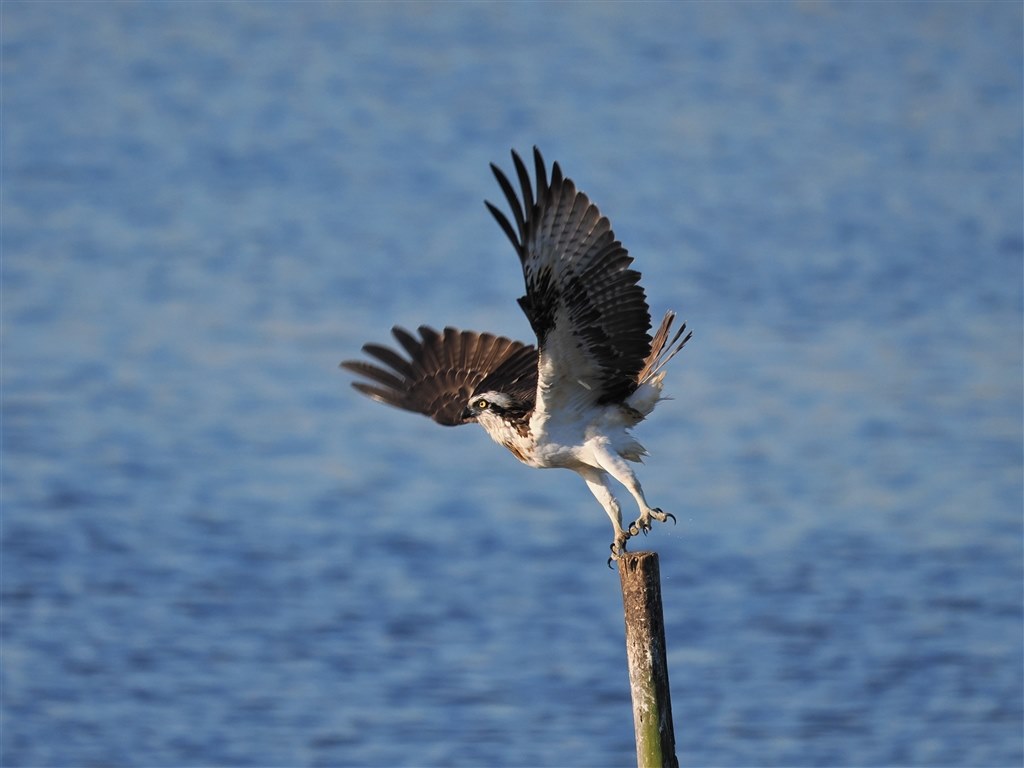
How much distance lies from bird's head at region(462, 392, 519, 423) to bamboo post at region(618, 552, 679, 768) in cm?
135

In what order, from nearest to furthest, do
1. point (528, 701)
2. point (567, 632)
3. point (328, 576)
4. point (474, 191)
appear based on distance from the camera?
point (528, 701), point (567, 632), point (328, 576), point (474, 191)

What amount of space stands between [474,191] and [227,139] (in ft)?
12.8

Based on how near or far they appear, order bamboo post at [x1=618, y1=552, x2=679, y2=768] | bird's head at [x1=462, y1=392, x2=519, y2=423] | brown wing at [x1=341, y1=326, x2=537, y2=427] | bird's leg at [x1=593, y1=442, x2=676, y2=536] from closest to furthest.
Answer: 1. bamboo post at [x1=618, y1=552, x2=679, y2=768]
2. bird's leg at [x1=593, y1=442, x2=676, y2=536]
3. bird's head at [x1=462, y1=392, x2=519, y2=423]
4. brown wing at [x1=341, y1=326, x2=537, y2=427]

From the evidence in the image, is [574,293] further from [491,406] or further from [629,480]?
[491,406]

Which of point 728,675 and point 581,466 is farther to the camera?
point 728,675

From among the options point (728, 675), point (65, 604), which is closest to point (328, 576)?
point (65, 604)

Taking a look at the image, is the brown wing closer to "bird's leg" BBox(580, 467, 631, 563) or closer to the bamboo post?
"bird's leg" BBox(580, 467, 631, 563)

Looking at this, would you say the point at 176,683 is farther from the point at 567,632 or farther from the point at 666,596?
the point at 666,596

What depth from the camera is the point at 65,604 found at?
12.3 m

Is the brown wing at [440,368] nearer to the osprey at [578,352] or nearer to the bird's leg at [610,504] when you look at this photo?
the osprey at [578,352]

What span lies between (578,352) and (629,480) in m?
0.61

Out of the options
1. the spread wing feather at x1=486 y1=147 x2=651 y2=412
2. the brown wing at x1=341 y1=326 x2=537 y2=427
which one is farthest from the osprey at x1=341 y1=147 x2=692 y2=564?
the brown wing at x1=341 y1=326 x2=537 y2=427

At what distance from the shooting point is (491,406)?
7980 millimetres

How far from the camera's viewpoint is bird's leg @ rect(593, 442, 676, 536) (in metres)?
7.21
